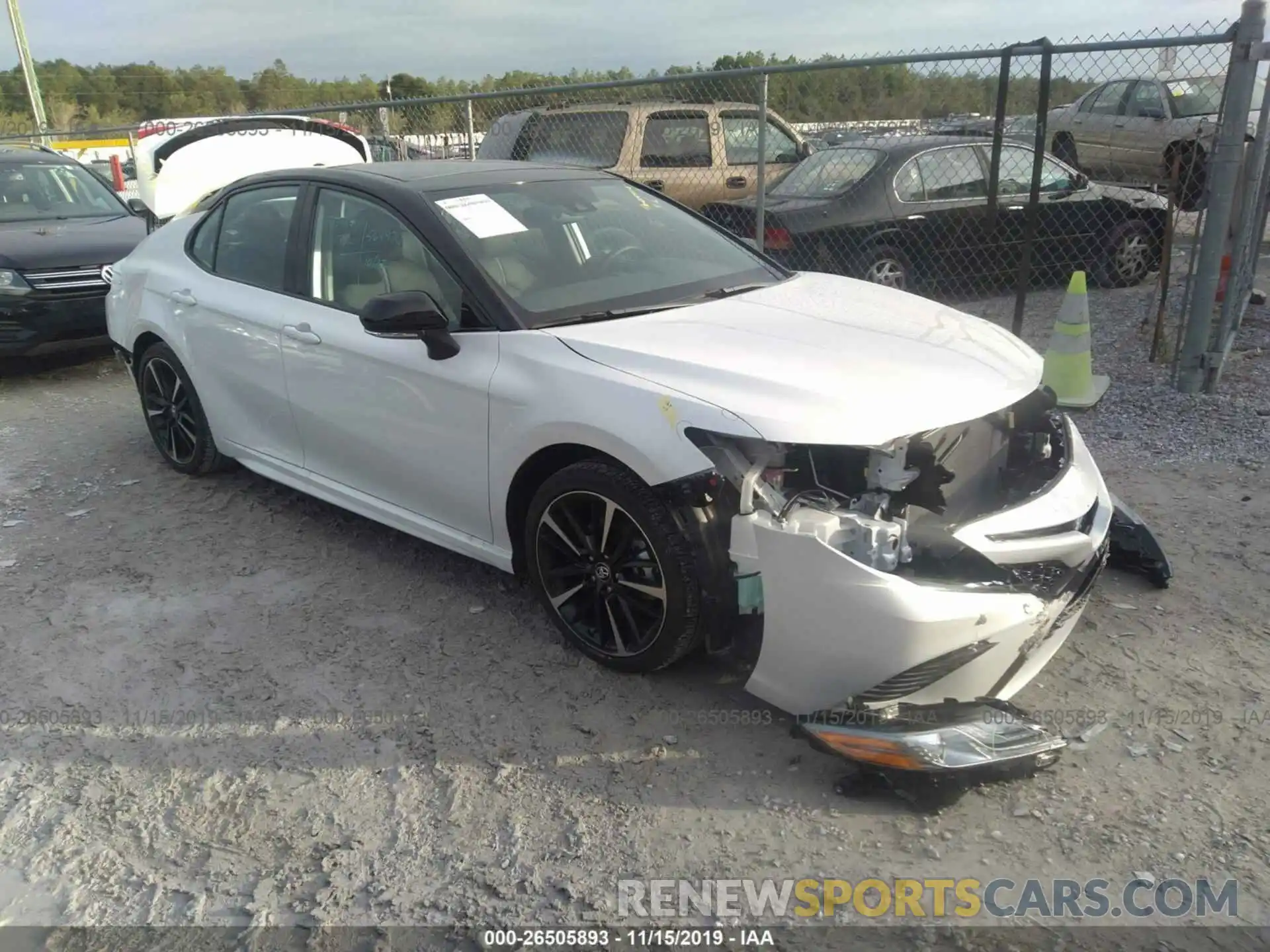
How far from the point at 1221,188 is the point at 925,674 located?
440cm

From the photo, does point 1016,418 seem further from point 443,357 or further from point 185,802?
point 185,802

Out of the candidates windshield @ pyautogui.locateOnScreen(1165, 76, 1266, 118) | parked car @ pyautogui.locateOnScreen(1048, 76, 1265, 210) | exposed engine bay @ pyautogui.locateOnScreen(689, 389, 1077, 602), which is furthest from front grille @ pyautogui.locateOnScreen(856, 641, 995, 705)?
windshield @ pyautogui.locateOnScreen(1165, 76, 1266, 118)

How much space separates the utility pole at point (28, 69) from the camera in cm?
2266

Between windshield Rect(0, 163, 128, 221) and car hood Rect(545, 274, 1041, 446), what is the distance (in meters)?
7.13

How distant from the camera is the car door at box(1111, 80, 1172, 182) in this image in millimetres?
10984

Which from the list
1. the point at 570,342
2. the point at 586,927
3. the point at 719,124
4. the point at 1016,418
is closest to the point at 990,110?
the point at 719,124

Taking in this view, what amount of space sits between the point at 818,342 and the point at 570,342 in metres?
0.82

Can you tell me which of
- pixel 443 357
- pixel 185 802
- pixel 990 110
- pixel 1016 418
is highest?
pixel 990 110

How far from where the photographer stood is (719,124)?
9.30 meters

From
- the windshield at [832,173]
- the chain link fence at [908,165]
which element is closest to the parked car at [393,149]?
the chain link fence at [908,165]

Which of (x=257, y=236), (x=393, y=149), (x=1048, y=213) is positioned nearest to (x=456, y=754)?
(x=257, y=236)

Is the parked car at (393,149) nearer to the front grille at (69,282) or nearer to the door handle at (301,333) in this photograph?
the front grille at (69,282)

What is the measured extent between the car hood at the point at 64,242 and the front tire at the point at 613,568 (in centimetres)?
575

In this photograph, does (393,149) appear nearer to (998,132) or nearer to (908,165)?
(908,165)
